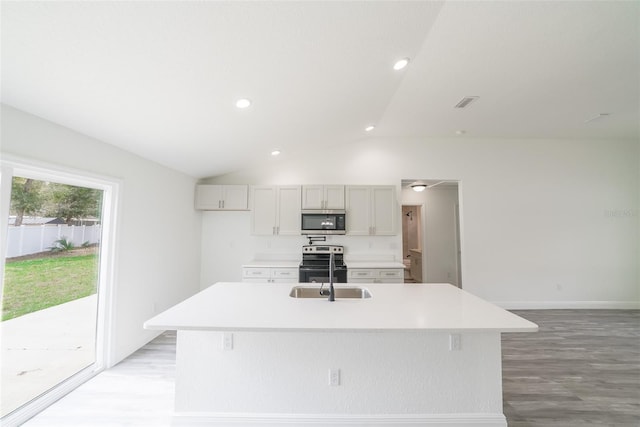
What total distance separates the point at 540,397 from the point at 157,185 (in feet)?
14.7

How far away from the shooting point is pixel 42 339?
2141mm

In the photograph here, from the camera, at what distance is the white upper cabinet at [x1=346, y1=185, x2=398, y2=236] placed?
13.8ft

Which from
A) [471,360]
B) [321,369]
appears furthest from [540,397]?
[321,369]

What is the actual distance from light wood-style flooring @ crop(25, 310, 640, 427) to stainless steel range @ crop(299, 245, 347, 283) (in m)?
1.91

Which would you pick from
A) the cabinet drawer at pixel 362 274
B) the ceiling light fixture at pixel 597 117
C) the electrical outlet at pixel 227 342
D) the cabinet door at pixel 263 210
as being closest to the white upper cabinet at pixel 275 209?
the cabinet door at pixel 263 210

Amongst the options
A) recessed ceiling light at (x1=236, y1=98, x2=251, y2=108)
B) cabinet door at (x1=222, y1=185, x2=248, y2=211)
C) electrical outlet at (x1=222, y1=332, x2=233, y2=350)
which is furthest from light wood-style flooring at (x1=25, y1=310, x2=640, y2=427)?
recessed ceiling light at (x1=236, y1=98, x2=251, y2=108)

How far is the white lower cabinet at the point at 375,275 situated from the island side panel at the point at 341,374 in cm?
207

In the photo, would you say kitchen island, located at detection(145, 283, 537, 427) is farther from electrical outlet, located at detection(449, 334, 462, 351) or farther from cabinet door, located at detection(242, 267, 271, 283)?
cabinet door, located at detection(242, 267, 271, 283)

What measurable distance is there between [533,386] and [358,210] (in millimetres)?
2816

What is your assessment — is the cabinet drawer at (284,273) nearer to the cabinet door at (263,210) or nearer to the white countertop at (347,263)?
the white countertop at (347,263)

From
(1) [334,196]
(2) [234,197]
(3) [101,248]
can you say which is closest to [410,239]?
(1) [334,196]

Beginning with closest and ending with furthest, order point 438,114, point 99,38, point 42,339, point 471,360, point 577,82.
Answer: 1. point 99,38
2. point 471,360
3. point 42,339
4. point 577,82
5. point 438,114

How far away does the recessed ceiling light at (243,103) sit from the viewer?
7.63 ft

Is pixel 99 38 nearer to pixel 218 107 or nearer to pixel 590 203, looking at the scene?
pixel 218 107
